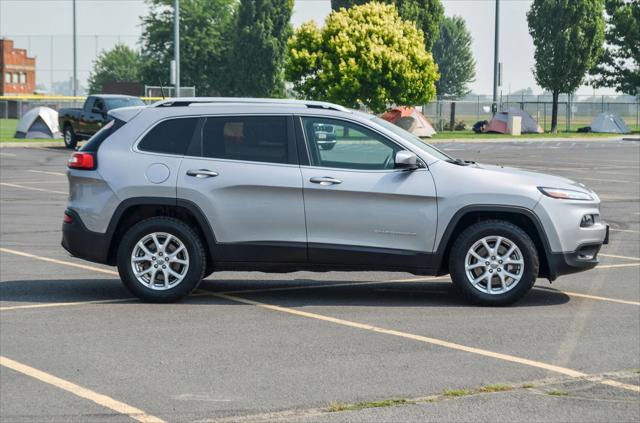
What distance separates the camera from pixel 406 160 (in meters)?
9.87

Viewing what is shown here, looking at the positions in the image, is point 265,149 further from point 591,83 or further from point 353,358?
point 591,83

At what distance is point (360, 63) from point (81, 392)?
4385 centimetres

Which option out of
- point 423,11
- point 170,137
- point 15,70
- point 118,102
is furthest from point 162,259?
point 15,70

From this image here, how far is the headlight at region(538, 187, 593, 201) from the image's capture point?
10.0m

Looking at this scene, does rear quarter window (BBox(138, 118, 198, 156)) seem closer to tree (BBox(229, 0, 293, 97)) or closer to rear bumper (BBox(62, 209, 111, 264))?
rear bumper (BBox(62, 209, 111, 264))

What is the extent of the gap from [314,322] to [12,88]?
112 metres

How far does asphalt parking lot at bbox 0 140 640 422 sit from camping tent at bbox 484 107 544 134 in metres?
48.7

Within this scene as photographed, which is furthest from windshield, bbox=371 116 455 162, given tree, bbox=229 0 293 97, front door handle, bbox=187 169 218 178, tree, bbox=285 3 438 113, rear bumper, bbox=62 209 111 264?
tree, bbox=229 0 293 97

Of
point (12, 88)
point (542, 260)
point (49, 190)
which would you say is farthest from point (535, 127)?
point (12, 88)

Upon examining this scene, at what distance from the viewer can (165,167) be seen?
10.2 meters

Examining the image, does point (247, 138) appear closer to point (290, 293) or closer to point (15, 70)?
point (290, 293)

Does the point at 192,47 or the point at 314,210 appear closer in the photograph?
the point at 314,210

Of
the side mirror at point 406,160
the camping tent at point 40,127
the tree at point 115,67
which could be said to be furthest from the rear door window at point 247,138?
the tree at point 115,67

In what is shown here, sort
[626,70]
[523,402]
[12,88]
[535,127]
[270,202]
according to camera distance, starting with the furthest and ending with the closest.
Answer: [12,88]
[626,70]
[535,127]
[270,202]
[523,402]
